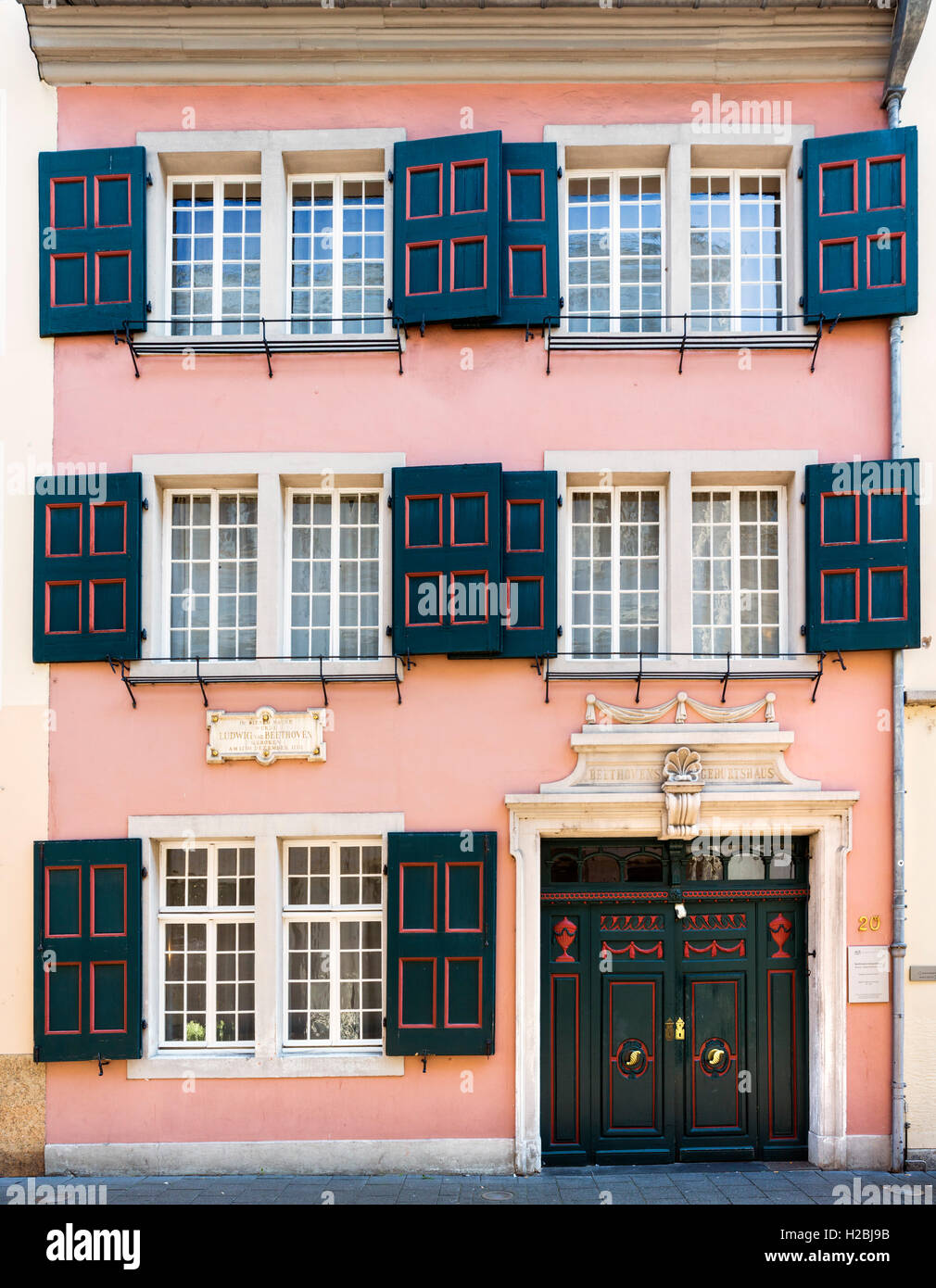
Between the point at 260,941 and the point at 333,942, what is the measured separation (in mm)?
611

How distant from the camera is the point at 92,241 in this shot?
924 centimetres

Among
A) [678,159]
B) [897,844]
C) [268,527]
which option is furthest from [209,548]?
[897,844]

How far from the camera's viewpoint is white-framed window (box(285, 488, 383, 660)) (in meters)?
9.35

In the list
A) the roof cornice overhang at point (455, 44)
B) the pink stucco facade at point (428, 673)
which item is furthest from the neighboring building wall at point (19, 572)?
the roof cornice overhang at point (455, 44)

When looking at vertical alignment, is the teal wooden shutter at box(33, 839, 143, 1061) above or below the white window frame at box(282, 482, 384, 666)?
below

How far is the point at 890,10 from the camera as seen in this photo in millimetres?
9039

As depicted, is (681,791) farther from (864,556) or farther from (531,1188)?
(531,1188)

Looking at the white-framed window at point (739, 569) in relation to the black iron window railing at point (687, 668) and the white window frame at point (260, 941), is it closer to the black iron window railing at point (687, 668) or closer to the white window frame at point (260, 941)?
the black iron window railing at point (687, 668)

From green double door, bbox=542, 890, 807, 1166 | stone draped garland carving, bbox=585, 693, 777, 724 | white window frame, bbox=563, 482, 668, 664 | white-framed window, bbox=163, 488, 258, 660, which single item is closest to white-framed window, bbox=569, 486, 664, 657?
white window frame, bbox=563, 482, 668, 664

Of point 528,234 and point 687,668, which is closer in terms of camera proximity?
point 687,668

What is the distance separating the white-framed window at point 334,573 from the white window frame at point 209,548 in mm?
503

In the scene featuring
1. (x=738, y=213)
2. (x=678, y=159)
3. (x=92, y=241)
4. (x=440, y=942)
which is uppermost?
(x=678, y=159)

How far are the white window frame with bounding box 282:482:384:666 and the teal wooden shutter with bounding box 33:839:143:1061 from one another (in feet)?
7.50

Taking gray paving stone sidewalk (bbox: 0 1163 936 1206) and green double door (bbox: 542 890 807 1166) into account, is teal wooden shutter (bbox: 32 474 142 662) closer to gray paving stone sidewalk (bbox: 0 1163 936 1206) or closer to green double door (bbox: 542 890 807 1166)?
gray paving stone sidewalk (bbox: 0 1163 936 1206)
